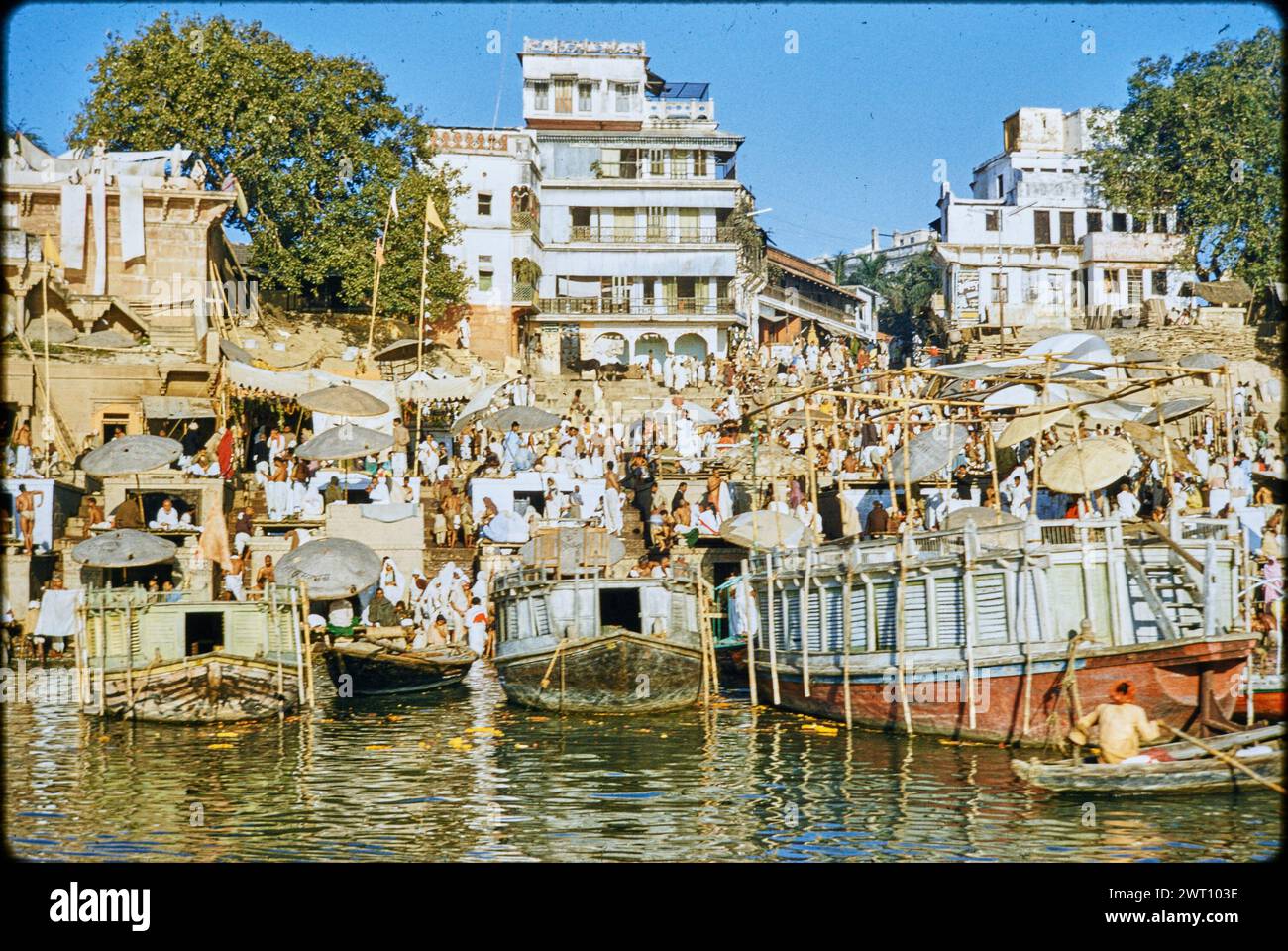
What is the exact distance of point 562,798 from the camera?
1914cm

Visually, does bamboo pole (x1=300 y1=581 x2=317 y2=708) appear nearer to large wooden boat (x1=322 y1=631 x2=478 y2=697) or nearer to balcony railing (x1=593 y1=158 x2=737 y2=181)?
large wooden boat (x1=322 y1=631 x2=478 y2=697)

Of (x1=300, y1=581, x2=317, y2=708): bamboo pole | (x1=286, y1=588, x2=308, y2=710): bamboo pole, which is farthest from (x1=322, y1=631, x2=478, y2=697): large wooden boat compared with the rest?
(x1=286, y1=588, x2=308, y2=710): bamboo pole

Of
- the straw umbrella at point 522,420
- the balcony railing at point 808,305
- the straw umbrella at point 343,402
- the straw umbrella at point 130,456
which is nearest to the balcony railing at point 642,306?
the balcony railing at point 808,305

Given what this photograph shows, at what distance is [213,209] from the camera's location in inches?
1868

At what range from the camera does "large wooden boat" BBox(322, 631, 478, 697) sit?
1076 inches

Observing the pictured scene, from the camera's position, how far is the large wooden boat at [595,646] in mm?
25328

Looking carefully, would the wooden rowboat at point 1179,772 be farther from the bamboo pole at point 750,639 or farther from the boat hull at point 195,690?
the boat hull at point 195,690

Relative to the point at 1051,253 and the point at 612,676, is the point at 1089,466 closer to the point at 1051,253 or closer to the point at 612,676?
the point at 612,676

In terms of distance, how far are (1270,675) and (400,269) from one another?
38141 mm

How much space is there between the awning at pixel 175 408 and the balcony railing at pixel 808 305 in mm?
36287

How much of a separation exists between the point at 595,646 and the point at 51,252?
1006 inches
